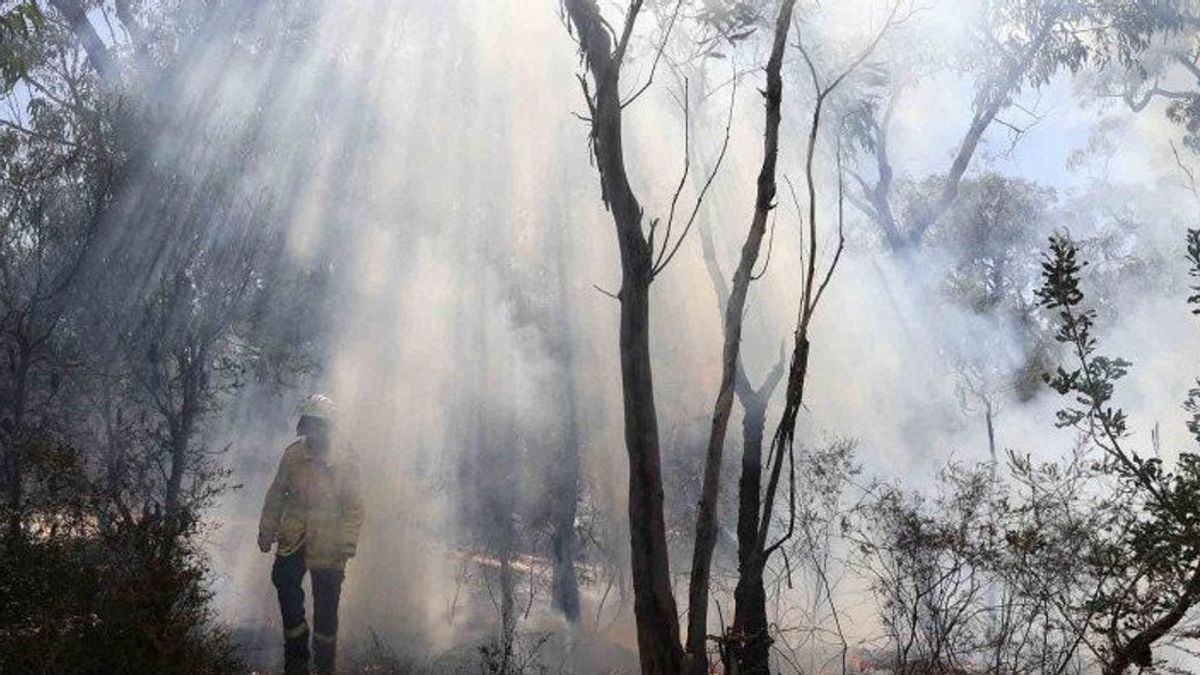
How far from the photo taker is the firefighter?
16.4 feet

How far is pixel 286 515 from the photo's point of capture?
16.5ft

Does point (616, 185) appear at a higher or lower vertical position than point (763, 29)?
lower

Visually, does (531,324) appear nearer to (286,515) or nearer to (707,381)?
(707,381)

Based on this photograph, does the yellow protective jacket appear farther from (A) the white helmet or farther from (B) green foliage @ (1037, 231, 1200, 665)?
(B) green foliage @ (1037, 231, 1200, 665)

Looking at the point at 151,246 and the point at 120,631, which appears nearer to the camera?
the point at 120,631

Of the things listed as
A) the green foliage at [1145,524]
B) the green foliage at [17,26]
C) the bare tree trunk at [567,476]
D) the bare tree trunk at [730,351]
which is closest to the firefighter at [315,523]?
the green foliage at [17,26]

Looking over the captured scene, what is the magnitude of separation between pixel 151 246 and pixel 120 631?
626 centimetres

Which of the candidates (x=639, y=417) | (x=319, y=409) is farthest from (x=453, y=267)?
(x=639, y=417)

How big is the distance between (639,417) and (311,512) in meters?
3.72

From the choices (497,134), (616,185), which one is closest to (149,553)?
(616,185)

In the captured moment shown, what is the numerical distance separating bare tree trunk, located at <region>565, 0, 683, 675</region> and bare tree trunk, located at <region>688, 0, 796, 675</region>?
10cm

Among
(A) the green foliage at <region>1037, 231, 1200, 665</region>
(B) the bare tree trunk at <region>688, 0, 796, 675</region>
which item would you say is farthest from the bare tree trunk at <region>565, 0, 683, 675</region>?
(A) the green foliage at <region>1037, 231, 1200, 665</region>

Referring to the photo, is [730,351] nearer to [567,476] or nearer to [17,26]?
[17,26]

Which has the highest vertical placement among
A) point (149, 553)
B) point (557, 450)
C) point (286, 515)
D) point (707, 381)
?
point (707, 381)
